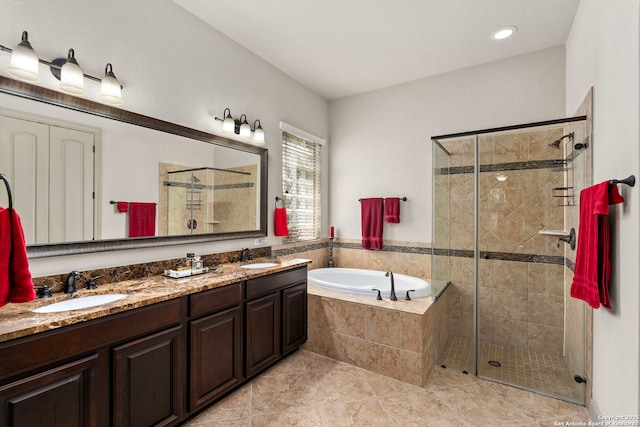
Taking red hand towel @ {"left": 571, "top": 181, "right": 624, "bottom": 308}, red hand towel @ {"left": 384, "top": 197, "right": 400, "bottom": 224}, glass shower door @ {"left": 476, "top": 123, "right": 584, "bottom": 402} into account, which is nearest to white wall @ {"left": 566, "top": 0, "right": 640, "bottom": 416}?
red hand towel @ {"left": 571, "top": 181, "right": 624, "bottom": 308}

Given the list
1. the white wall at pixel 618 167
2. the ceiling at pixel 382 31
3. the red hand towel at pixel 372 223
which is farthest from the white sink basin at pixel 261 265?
the white wall at pixel 618 167

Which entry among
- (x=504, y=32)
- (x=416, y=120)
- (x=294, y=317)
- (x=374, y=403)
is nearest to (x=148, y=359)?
(x=294, y=317)

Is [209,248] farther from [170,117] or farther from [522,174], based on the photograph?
[522,174]

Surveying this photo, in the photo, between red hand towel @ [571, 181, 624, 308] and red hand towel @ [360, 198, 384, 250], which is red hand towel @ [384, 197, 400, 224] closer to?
red hand towel @ [360, 198, 384, 250]

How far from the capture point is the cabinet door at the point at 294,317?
8.70ft

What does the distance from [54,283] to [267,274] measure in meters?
1.30

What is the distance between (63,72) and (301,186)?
8.08ft

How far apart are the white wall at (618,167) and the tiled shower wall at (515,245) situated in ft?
2.15

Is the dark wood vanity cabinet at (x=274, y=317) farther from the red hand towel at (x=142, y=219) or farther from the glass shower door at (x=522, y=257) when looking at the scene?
the glass shower door at (x=522, y=257)

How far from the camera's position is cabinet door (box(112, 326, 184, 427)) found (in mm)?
1521

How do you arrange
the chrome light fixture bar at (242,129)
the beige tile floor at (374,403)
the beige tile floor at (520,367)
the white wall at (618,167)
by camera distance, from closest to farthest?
the white wall at (618,167) < the beige tile floor at (374,403) < the beige tile floor at (520,367) < the chrome light fixture bar at (242,129)

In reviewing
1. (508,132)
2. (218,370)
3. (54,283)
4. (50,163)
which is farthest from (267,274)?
(508,132)

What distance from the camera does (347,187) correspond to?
4098 millimetres

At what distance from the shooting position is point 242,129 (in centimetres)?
278
